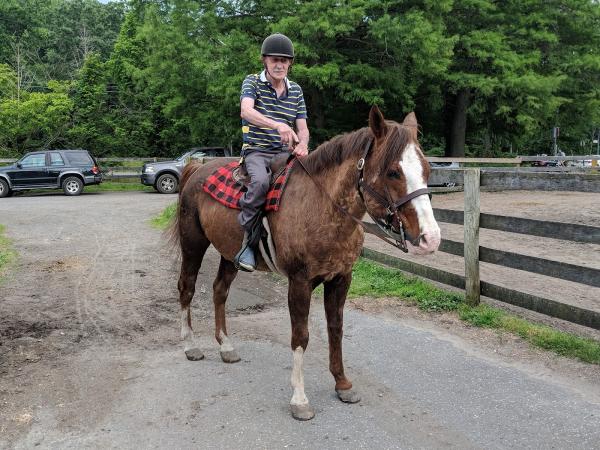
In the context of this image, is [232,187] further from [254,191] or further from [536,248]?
[536,248]

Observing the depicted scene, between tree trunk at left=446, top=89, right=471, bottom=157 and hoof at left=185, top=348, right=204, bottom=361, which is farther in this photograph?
tree trunk at left=446, top=89, right=471, bottom=157

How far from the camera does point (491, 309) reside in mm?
5754

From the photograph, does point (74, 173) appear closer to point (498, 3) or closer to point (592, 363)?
point (498, 3)

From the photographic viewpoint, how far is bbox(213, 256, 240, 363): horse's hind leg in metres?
4.70

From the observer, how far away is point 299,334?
150 inches

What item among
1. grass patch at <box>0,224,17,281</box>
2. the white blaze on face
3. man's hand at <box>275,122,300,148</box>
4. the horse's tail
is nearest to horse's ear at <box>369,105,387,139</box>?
the white blaze on face

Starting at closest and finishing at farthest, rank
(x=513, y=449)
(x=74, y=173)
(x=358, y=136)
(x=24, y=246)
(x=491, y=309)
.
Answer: (x=513, y=449) → (x=358, y=136) → (x=491, y=309) → (x=24, y=246) → (x=74, y=173)

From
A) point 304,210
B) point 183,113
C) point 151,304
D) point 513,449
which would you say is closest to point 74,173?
point 183,113

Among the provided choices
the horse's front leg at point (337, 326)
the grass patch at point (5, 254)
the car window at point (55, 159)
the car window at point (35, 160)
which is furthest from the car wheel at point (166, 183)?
the horse's front leg at point (337, 326)

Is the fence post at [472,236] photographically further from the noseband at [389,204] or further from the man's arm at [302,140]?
the noseband at [389,204]

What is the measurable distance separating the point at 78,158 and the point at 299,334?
67.1 ft

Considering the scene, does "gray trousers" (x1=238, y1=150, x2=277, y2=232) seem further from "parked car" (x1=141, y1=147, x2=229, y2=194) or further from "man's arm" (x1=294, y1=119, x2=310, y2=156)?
"parked car" (x1=141, y1=147, x2=229, y2=194)

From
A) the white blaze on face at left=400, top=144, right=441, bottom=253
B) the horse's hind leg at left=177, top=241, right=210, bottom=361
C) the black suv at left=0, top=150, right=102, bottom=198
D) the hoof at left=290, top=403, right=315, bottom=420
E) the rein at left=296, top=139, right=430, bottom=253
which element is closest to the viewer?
the white blaze on face at left=400, top=144, right=441, bottom=253

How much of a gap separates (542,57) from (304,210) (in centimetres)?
2003
